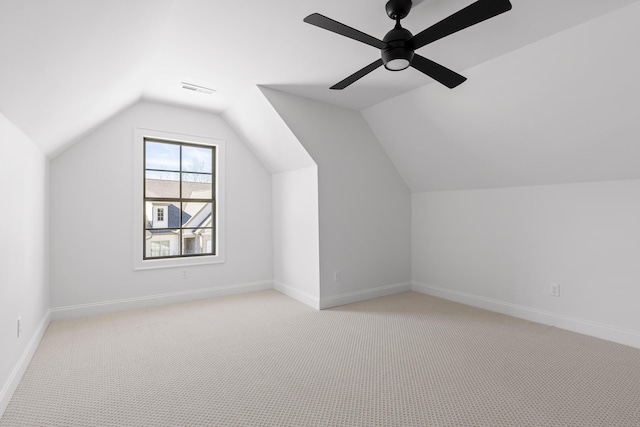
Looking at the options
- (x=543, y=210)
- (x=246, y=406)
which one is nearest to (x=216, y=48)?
(x=246, y=406)

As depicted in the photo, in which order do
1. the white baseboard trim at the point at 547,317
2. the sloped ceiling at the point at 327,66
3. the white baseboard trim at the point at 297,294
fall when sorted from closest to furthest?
the sloped ceiling at the point at 327,66 < the white baseboard trim at the point at 547,317 < the white baseboard trim at the point at 297,294

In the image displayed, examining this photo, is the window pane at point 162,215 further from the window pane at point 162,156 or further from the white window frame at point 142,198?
the window pane at point 162,156

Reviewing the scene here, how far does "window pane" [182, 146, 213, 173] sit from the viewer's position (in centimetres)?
448

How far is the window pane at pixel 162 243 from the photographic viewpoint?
421 cm

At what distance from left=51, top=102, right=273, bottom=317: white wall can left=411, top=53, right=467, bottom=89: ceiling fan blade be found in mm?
3056

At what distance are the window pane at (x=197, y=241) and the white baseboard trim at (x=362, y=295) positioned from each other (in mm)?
1805

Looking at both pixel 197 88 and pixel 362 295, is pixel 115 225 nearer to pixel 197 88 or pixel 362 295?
pixel 197 88

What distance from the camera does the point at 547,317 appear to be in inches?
134

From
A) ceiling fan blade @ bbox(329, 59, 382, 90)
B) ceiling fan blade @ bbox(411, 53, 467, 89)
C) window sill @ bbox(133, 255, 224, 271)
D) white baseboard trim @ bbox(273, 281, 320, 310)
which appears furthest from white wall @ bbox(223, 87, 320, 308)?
ceiling fan blade @ bbox(411, 53, 467, 89)

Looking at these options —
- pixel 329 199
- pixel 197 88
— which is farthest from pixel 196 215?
pixel 329 199

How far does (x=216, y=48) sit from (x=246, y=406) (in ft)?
8.73

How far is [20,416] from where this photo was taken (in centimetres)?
191

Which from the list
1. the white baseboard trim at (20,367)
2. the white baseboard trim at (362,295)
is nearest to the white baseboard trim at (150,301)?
the white baseboard trim at (20,367)

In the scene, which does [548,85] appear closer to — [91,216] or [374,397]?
[374,397]
